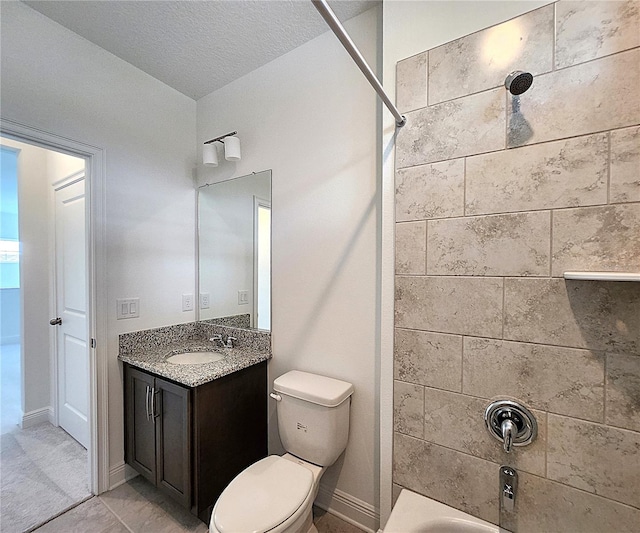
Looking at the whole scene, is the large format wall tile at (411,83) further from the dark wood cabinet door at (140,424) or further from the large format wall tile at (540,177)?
the dark wood cabinet door at (140,424)

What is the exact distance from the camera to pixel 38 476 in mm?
1815

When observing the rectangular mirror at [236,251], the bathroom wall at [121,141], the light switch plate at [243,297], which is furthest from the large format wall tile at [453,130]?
the bathroom wall at [121,141]

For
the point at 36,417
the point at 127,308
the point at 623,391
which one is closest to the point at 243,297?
the point at 127,308

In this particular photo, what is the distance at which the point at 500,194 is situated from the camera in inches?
40.6

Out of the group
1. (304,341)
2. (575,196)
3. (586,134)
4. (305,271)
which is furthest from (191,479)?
(586,134)

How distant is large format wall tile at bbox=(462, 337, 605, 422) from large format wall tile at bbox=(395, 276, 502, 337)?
0.06 meters

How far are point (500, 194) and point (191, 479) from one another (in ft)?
6.29

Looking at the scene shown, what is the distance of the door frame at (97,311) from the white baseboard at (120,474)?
0.03 metres

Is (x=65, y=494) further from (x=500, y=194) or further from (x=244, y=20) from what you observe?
(x=244, y=20)

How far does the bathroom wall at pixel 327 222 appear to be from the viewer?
147 centimetres

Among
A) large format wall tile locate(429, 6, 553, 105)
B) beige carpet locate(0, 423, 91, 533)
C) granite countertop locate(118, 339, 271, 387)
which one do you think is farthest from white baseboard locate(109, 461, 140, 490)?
large format wall tile locate(429, 6, 553, 105)

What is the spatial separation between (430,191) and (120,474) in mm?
2432

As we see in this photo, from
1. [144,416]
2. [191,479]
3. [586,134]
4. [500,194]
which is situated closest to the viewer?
[586,134]

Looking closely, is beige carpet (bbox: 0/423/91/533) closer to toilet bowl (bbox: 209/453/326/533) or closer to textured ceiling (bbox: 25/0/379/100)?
toilet bowl (bbox: 209/453/326/533)
